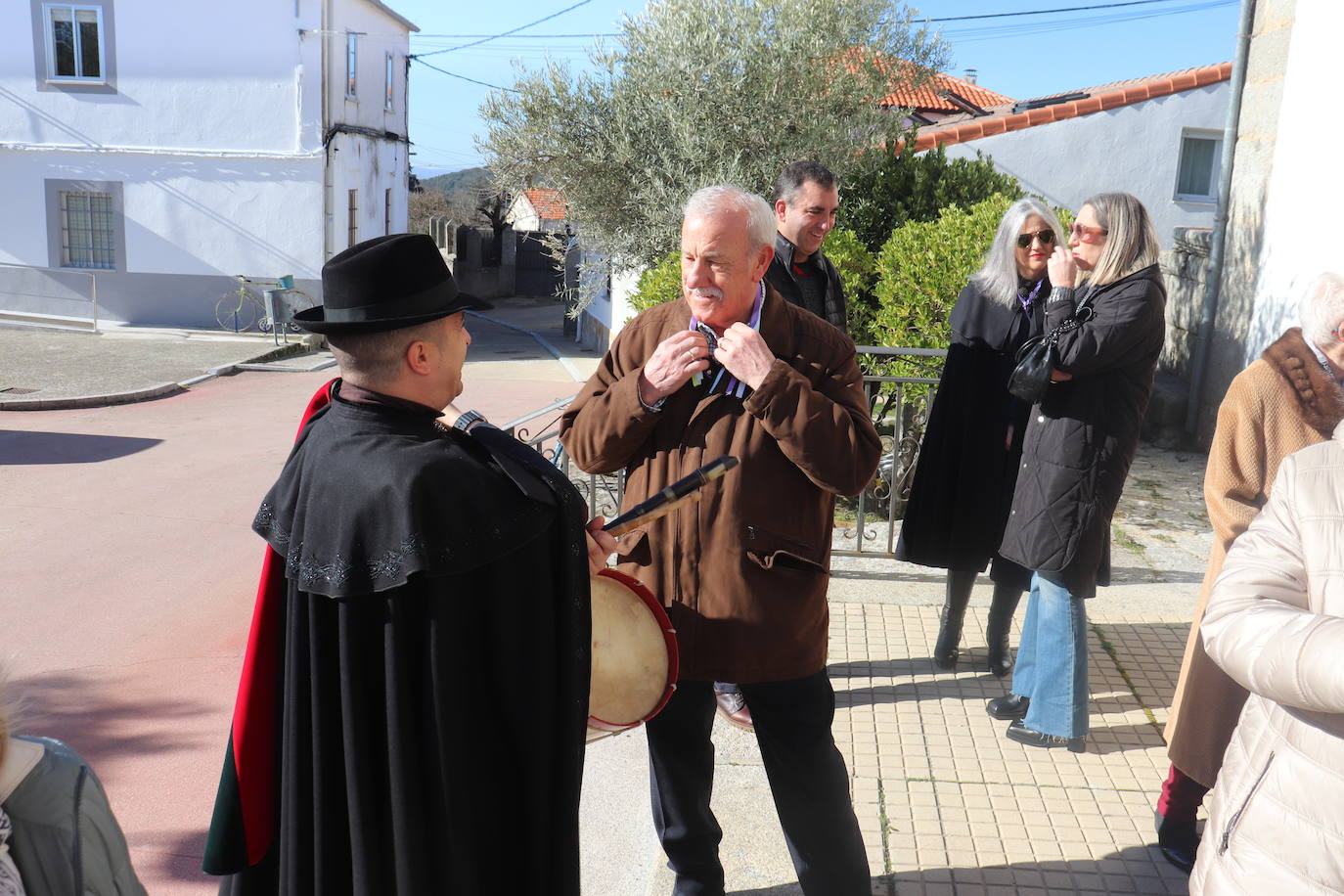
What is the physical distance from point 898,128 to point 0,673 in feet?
33.7

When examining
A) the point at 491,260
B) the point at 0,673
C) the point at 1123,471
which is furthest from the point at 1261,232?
the point at 491,260

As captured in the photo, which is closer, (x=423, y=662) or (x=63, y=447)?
(x=423, y=662)

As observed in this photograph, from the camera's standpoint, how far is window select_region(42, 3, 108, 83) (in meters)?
19.5

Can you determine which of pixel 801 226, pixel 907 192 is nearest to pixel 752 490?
pixel 801 226

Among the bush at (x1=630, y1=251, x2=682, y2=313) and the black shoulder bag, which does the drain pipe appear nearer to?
the bush at (x1=630, y1=251, x2=682, y2=313)

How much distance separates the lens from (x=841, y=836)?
9.08ft

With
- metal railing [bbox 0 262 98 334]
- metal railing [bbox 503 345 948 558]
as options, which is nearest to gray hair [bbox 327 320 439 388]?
metal railing [bbox 503 345 948 558]

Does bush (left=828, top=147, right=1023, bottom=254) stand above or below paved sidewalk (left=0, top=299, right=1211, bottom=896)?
above

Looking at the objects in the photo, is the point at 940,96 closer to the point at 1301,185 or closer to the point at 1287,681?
the point at 1301,185

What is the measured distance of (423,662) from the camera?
192cm

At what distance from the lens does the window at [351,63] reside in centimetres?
2120

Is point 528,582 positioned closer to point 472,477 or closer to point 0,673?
point 472,477

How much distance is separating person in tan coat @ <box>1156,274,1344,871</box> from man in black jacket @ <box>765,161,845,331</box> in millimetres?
2021

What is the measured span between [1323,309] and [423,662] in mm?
2403
